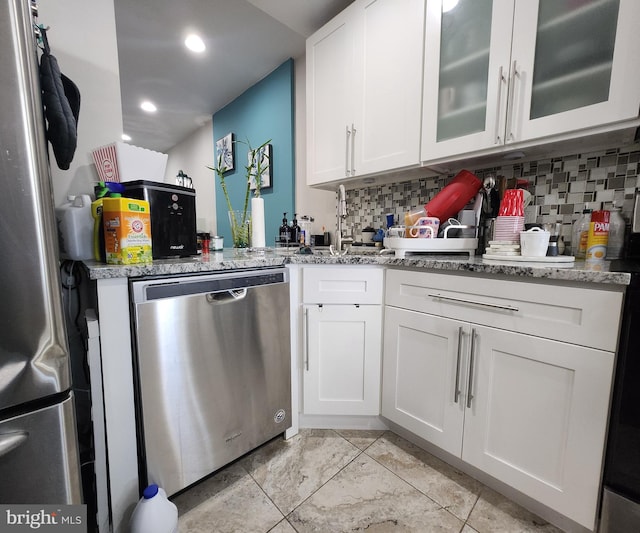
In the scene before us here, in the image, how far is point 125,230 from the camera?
33.8 inches

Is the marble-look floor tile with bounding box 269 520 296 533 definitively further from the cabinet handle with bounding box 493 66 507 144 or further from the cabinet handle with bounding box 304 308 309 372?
the cabinet handle with bounding box 493 66 507 144

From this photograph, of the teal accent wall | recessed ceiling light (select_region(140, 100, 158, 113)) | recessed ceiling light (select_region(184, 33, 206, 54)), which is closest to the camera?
recessed ceiling light (select_region(184, 33, 206, 54))

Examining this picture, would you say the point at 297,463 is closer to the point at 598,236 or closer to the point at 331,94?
the point at 598,236

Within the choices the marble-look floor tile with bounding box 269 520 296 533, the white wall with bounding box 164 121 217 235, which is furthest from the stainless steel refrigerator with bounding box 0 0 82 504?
the white wall with bounding box 164 121 217 235

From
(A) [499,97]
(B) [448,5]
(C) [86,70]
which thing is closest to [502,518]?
(A) [499,97]

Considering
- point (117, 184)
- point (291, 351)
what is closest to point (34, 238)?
point (117, 184)

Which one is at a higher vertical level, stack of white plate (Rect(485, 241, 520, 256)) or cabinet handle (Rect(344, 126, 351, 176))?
cabinet handle (Rect(344, 126, 351, 176))

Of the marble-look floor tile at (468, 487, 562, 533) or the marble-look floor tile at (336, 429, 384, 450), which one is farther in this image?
the marble-look floor tile at (336, 429, 384, 450)

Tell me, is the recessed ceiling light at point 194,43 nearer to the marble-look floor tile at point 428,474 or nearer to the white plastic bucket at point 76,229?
the white plastic bucket at point 76,229

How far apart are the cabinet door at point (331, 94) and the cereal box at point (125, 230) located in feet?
3.80

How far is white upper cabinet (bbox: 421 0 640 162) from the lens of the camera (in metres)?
0.92

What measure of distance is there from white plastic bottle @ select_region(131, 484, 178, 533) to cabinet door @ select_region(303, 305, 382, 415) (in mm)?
657

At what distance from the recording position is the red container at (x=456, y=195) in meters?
1.38

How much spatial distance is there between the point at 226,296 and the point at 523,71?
142cm
